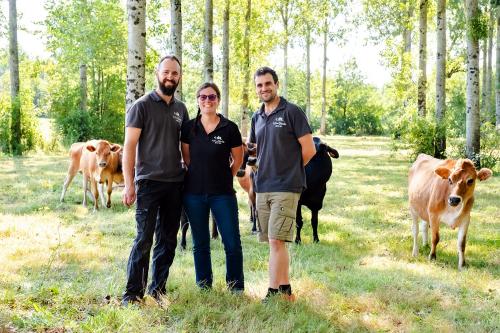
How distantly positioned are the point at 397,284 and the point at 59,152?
888 inches

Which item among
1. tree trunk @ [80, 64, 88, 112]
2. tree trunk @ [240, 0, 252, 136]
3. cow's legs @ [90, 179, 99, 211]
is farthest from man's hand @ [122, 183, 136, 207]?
tree trunk @ [240, 0, 252, 136]

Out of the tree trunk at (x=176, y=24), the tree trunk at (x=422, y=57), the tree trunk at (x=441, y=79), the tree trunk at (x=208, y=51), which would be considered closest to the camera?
the tree trunk at (x=176, y=24)

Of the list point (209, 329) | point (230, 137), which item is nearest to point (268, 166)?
point (230, 137)

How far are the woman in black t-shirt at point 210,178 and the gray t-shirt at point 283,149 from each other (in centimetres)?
33

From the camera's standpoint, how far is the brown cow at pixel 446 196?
6.82 m

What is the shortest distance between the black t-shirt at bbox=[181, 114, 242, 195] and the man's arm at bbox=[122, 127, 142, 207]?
0.53 metres

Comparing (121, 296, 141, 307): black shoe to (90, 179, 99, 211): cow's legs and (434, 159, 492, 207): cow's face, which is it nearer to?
(434, 159, 492, 207): cow's face

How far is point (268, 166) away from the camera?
5055 mm

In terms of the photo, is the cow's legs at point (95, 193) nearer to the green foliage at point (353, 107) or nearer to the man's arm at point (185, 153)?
the man's arm at point (185, 153)

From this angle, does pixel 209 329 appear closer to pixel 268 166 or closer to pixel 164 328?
pixel 164 328

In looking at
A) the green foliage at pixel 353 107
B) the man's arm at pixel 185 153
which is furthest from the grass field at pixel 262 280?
the green foliage at pixel 353 107

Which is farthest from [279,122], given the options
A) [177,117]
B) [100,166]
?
[100,166]

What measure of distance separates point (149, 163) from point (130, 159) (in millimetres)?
177

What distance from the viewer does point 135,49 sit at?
784cm
